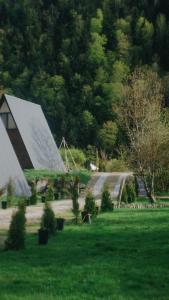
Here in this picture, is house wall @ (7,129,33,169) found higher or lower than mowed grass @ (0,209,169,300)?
higher

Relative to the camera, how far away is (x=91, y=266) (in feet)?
28.5

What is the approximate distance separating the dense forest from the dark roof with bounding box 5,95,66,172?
18.7 m

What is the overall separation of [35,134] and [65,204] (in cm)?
1283

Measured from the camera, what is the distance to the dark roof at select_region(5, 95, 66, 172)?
3288 cm

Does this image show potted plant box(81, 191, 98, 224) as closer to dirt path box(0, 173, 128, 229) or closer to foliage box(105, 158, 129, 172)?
dirt path box(0, 173, 128, 229)

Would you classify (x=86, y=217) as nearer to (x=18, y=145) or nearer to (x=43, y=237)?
Answer: (x=43, y=237)

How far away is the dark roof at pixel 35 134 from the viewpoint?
3288cm

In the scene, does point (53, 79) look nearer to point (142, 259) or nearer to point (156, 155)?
point (156, 155)

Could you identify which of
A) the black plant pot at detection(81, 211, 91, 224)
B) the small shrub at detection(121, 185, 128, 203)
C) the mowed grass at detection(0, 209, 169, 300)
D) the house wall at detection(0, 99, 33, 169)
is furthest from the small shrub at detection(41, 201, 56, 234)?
the house wall at detection(0, 99, 33, 169)

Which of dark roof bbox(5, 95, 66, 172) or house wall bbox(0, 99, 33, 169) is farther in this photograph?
dark roof bbox(5, 95, 66, 172)

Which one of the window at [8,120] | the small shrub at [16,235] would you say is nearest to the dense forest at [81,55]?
the window at [8,120]

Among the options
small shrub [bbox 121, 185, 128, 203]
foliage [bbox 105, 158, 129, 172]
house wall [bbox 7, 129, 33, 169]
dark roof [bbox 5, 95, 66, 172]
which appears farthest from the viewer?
foliage [bbox 105, 158, 129, 172]

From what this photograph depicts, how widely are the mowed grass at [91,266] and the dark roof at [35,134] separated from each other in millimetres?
19883

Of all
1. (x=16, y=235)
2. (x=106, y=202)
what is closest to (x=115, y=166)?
(x=106, y=202)
